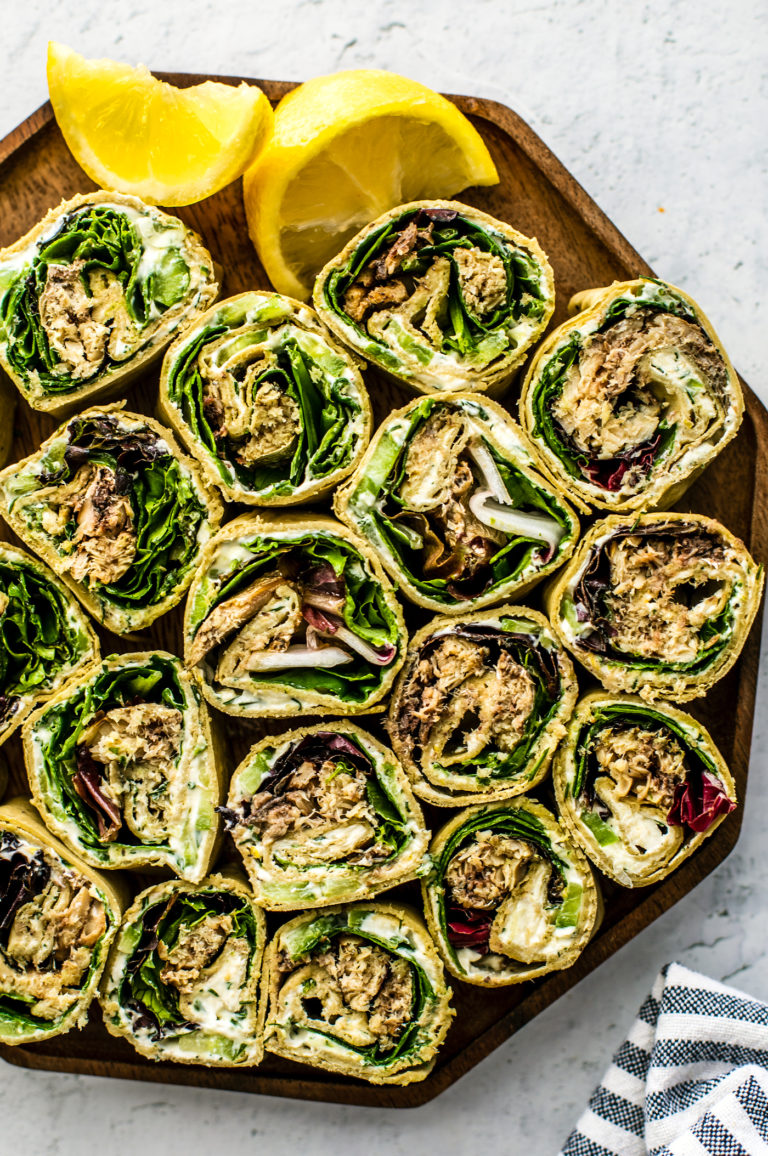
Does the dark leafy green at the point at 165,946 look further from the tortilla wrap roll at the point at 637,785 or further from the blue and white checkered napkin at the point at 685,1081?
the blue and white checkered napkin at the point at 685,1081

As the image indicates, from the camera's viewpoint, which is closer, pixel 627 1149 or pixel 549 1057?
pixel 627 1149

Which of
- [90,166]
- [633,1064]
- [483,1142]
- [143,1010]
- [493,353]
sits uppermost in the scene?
[90,166]

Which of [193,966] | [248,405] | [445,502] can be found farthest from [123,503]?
[193,966]

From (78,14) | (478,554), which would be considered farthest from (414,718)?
(78,14)

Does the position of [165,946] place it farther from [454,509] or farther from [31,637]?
[454,509]

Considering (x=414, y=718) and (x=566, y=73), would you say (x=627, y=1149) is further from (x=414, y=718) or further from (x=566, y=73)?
(x=566, y=73)

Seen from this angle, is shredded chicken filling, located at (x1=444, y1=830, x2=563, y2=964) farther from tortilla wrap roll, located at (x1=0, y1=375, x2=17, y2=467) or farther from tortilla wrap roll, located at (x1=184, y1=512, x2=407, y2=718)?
tortilla wrap roll, located at (x1=0, y1=375, x2=17, y2=467)
